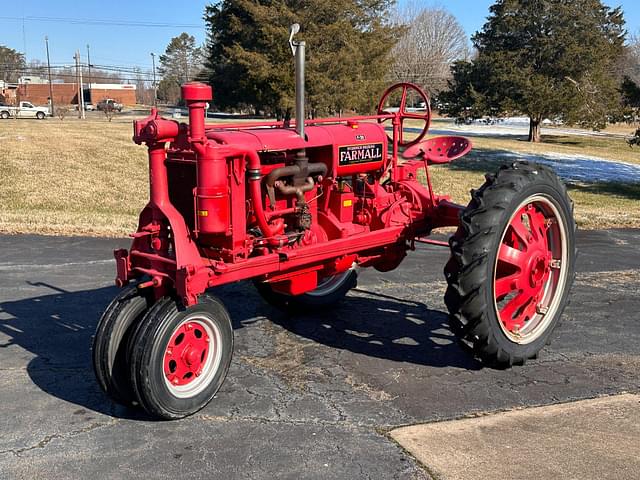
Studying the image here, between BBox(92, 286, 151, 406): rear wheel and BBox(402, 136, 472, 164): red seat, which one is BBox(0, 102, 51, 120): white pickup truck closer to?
BBox(402, 136, 472, 164): red seat

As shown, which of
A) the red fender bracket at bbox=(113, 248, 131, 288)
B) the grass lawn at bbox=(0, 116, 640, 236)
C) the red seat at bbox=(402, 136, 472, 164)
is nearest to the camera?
the red fender bracket at bbox=(113, 248, 131, 288)

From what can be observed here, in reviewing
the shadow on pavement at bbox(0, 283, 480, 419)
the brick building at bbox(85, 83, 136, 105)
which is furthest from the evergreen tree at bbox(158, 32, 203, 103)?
the shadow on pavement at bbox(0, 283, 480, 419)

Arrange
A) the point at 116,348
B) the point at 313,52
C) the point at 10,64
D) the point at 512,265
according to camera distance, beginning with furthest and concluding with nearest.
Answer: the point at 10,64, the point at 313,52, the point at 512,265, the point at 116,348

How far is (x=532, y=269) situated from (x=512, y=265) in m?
0.16

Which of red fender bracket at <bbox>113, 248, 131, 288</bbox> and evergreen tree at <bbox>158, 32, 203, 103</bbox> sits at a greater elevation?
evergreen tree at <bbox>158, 32, 203, 103</bbox>

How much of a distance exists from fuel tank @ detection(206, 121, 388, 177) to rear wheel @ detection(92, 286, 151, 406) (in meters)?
1.16

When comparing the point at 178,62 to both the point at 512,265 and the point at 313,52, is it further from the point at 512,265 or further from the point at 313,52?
the point at 512,265

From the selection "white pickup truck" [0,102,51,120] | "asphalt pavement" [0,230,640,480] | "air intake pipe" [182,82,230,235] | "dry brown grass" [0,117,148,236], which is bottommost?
"asphalt pavement" [0,230,640,480]

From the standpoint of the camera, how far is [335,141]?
4949 mm

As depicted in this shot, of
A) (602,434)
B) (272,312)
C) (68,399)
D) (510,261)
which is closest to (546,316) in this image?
(510,261)

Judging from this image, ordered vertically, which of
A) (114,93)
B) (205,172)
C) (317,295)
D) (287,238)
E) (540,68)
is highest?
(114,93)

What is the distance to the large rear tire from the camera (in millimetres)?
4367

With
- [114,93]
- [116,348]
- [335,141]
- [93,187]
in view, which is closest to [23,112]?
[114,93]

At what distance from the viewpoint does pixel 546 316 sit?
201 inches
